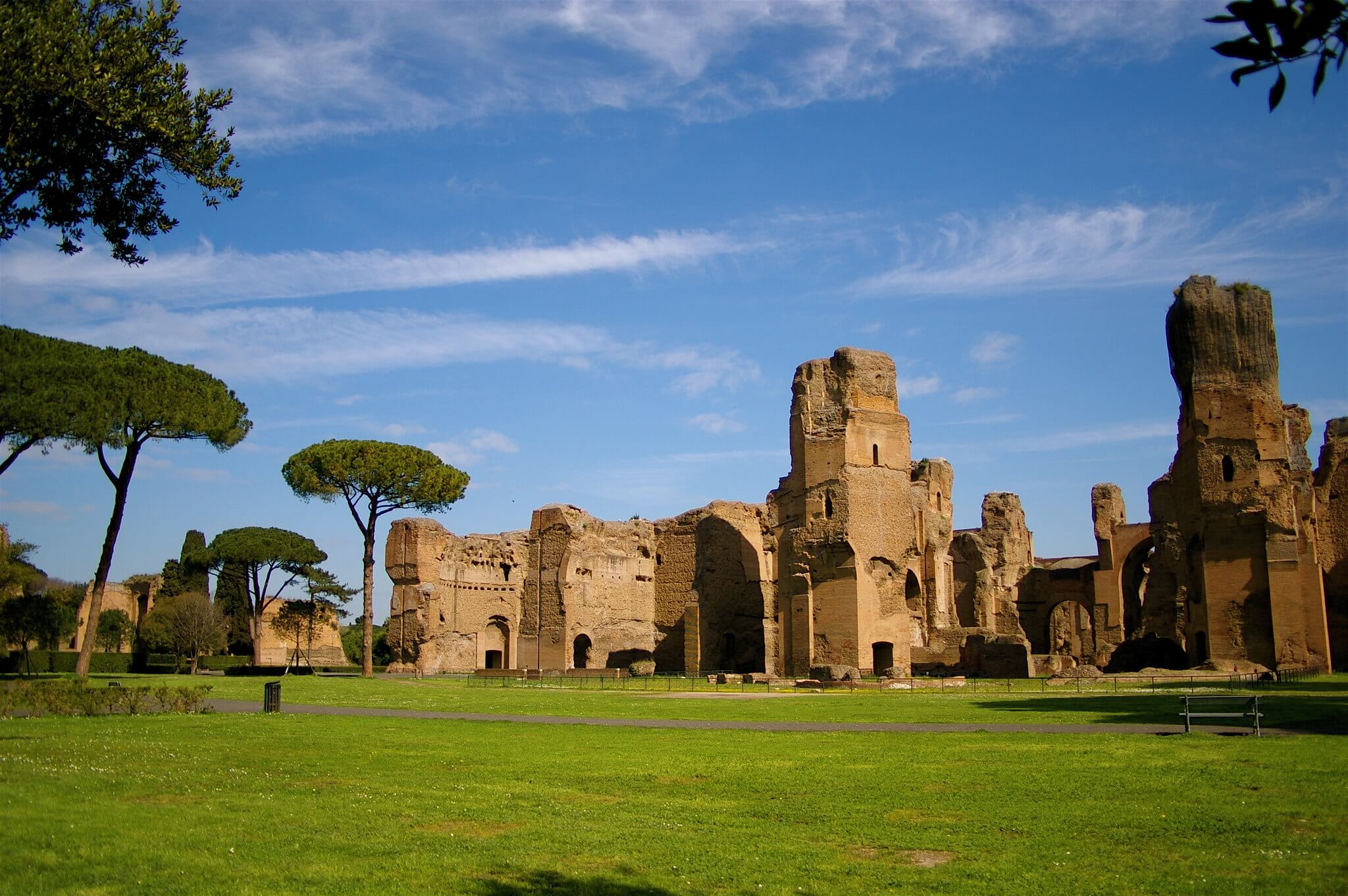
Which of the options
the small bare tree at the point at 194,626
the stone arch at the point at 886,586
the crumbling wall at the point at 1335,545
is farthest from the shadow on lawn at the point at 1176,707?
the small bare tree at the point at 194,626

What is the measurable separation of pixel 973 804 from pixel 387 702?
1413cm

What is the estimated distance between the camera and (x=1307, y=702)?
17.0 meters

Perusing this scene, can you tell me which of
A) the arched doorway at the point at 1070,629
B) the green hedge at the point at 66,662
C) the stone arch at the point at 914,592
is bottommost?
the green hedge at the point at 66,662

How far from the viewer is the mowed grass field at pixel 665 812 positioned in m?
6.09

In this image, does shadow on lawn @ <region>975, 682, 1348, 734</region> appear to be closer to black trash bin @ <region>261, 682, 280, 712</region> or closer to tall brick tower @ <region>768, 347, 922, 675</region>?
black trash bin @ <region>261, 682, 280, 712</region>

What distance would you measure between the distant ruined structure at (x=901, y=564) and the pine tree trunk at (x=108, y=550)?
16704mm

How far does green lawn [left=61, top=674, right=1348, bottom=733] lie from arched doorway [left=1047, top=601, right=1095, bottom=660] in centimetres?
2325

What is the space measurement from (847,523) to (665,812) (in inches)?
998

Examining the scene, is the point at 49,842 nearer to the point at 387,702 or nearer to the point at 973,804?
the point at 973,804

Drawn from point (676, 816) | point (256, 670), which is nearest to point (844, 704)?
point (676, 816)

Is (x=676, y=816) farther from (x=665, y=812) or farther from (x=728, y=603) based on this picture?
(x=728, y=603)

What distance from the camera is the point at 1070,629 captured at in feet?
168

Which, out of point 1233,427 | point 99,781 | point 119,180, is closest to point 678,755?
point 99,781

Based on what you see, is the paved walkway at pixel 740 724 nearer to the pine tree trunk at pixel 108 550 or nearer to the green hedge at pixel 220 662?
the pine tree trunk at pixel 108 550
